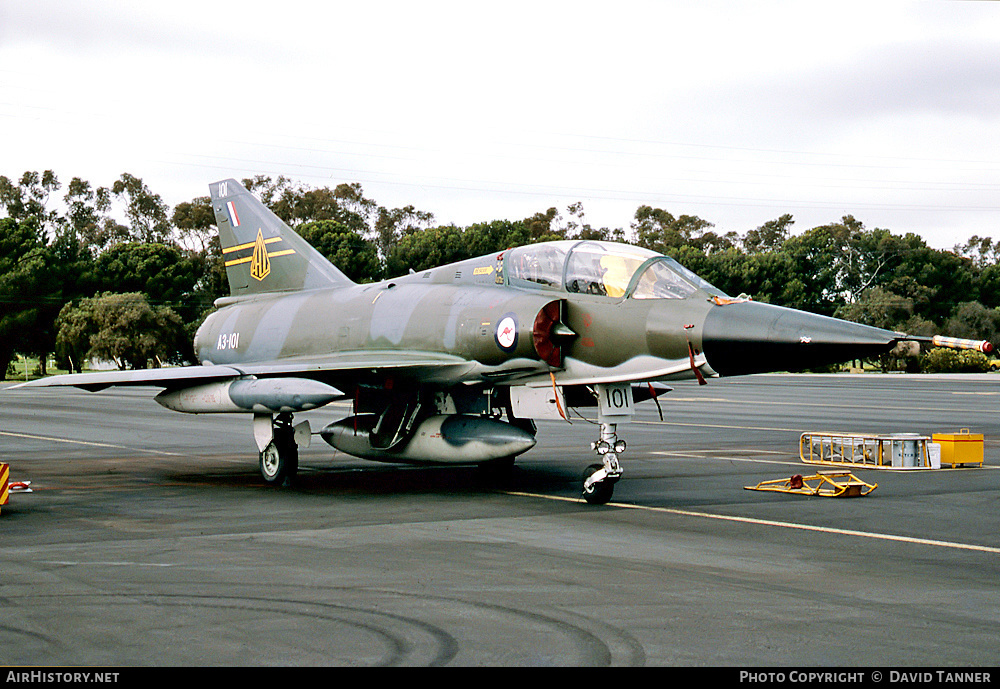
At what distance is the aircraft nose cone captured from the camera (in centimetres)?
1134

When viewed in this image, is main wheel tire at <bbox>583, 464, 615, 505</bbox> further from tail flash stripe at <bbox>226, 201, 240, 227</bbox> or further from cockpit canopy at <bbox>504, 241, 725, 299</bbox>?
tail flash stripe at <bbox>226, 201, 240, 227</bbox>

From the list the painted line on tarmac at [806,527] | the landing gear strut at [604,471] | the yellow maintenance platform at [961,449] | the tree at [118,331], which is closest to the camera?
the painted line on tarmac at [806,527]

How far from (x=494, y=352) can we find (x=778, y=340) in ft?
12.3

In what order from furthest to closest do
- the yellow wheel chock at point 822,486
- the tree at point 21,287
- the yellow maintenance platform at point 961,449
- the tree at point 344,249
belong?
the tree at point 344,249 → the tree at point 21,287 → the yellow maintenance platform at point 961,449 → the yellow wheel chock at point 822,486

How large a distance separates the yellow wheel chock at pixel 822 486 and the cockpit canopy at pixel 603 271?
3.29 m

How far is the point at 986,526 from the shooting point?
11219 mm

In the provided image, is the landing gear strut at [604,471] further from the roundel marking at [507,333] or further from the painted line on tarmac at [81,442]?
the painted line on tarmac at [81,442]

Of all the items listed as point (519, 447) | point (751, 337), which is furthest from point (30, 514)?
point (751, 337)

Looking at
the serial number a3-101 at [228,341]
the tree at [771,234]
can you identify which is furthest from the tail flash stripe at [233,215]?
the tree at [771,234]

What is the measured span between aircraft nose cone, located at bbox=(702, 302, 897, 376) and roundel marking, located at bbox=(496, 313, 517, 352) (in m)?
2.57

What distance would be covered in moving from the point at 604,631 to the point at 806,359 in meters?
6.00

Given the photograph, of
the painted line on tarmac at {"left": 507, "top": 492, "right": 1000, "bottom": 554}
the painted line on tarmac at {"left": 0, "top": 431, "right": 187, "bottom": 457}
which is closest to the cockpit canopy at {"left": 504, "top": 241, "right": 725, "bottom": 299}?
the painted line on tarmac at {"left": 507, "top": 492, "right": 1000, "bottom": 554}

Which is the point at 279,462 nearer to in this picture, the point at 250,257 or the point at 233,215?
the point at 250,257

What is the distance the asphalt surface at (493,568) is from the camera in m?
6.08
